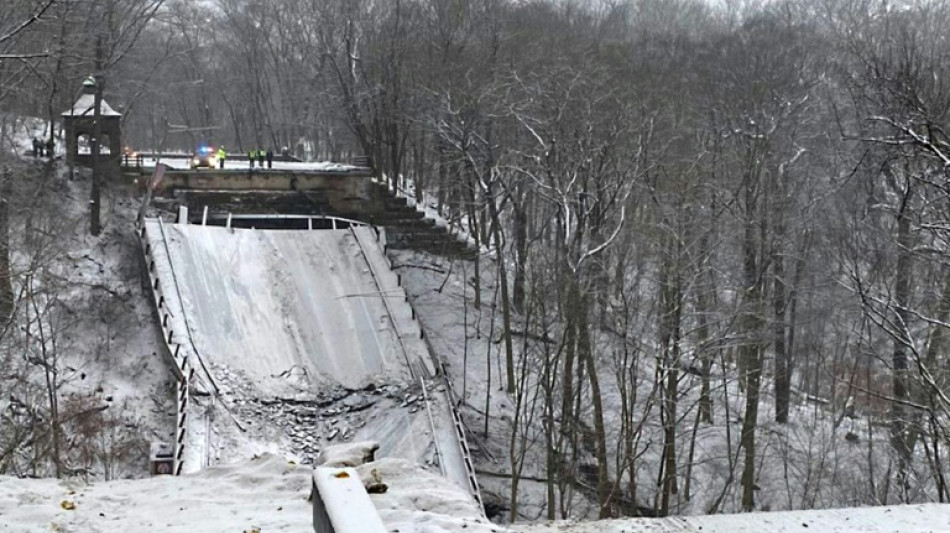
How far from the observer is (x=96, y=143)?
32750 millimetres

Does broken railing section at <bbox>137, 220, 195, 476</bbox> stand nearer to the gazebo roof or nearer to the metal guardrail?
the metal guardrail

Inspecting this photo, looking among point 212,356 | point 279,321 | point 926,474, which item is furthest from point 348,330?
point 926,474

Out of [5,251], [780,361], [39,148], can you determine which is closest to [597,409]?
[780,361]

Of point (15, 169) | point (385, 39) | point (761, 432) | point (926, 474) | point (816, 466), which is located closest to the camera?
point (926, 474)

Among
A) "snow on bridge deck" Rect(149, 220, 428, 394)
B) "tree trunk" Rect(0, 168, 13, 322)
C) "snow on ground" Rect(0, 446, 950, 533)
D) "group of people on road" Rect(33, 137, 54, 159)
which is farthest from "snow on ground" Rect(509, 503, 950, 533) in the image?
"group of people on road" Rect(33, 137, 54, 159)

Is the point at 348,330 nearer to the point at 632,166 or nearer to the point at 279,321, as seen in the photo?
the point at 279,321

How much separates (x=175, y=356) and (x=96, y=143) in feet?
38.8

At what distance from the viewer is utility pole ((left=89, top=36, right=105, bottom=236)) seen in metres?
30.7

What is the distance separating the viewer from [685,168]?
28141mm

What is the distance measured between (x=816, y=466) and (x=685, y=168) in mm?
8849

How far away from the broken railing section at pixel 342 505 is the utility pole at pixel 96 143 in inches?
1053

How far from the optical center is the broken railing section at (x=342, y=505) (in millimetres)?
4938

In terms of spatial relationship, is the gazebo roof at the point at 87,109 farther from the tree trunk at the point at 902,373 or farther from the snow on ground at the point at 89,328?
the tree trunk at the point at 902,373

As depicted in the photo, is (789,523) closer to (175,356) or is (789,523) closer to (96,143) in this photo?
(175,356)
